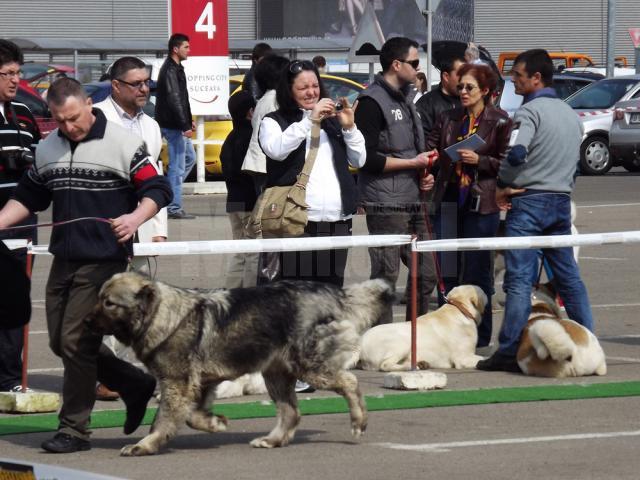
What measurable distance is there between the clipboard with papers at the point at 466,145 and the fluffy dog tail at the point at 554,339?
4.50 feet

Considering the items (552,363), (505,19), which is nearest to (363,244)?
(552,363)

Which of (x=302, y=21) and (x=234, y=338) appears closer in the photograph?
(x=234, y=338)

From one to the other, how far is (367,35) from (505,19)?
44641mm

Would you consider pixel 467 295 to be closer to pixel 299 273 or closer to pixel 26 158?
pixel 299 273

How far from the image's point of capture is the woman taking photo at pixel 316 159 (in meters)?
8.34

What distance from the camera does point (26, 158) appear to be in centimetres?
827

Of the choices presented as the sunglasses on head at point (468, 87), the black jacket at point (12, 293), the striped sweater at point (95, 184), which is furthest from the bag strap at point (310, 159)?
the black jacket at point (12, 293)

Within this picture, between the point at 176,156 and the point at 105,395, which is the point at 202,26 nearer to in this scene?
the point at 176,156

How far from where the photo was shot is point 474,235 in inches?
381

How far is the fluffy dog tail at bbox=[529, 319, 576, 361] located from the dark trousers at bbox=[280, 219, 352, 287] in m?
1.34

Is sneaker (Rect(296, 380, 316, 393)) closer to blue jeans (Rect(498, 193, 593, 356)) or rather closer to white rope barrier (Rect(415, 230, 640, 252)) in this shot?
white rope barrier (Rect(415, 230, 640, 252))

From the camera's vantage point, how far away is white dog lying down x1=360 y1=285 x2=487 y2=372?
919cm

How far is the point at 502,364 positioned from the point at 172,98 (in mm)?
9393

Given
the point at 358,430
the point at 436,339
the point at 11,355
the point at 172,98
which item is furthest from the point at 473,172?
the point at 172,98
